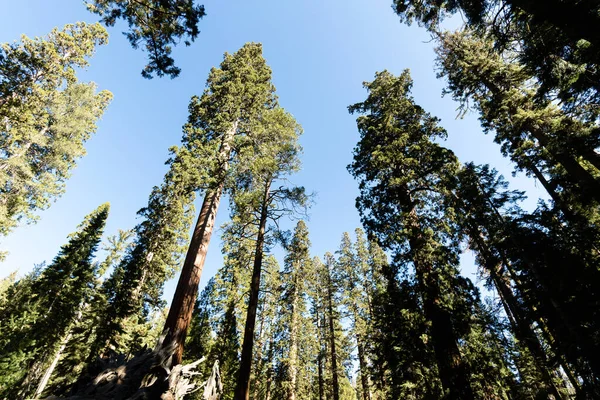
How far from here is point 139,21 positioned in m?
6.82

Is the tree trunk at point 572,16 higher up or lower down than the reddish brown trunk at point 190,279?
higher up

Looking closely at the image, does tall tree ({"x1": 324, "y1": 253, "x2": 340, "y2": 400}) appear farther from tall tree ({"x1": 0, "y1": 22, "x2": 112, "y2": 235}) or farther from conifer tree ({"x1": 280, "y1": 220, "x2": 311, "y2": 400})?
tall tree ({"x1": 0, "y1": 22, "x2": 112, "y2": 235})

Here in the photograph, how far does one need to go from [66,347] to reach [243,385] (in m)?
23.2

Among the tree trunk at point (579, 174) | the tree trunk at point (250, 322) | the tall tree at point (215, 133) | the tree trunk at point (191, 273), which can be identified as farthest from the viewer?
the tree trunk at point (579, 174)

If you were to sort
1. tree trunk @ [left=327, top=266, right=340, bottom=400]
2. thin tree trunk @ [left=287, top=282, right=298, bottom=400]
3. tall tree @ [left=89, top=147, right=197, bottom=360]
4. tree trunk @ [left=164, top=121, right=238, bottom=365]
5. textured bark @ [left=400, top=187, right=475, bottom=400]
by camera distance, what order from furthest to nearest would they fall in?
tree trunk @ [left=327, top=266, right=340, bottom=400] < thin tree trunk @ [left=287, top=282, right=298, bottom=400] < tall tree @ [left=89, top=147, right=197, bottom=360] < textured bark @ [left=400, top=187, right=475, bottom=400] < tree trunk @ [left=164, top=121, right=238, bottom=365]

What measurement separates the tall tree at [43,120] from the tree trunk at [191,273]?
11.8 meters

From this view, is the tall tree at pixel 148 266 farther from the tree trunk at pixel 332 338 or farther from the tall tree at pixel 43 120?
the tree trunk at pixel 332 338

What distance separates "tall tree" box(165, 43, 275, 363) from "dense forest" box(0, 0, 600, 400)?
0.20 feet

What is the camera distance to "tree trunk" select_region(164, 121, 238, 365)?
5914 millimetres

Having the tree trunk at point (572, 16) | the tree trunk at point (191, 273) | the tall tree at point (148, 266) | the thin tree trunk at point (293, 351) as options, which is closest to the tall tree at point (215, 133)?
the tree trunk at point (191, 273)

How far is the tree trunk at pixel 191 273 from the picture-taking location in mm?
5914

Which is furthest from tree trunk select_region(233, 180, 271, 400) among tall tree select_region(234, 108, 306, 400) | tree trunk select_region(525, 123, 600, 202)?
tree trunk select_region(525, 123, 600, 202)

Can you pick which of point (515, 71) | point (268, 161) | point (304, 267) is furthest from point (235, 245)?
point (515, 71)

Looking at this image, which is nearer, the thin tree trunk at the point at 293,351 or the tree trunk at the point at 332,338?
the thin tree trunk at the point at 293,351
